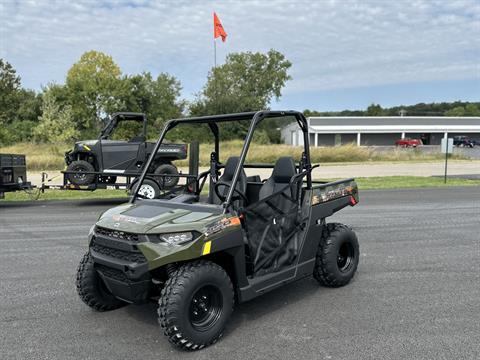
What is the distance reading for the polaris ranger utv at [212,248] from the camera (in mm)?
3514

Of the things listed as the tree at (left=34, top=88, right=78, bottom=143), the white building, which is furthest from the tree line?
the white building

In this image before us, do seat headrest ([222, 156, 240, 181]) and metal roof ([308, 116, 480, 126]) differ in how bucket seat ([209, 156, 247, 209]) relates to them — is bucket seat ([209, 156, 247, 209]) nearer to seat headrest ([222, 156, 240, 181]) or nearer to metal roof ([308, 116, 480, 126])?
seat headrest ([222, 156, 240, 181])

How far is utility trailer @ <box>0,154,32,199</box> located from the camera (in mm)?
11164

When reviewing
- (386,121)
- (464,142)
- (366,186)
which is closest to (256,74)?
(386,121)

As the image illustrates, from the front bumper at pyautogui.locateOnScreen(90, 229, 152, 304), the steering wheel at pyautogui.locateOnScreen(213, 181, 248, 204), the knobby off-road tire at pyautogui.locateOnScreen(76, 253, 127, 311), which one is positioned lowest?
the knobby off-road tire at pyautogui.locateOnScreen(76, 253, 127, 311)

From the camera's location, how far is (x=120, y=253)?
3693 millimetres

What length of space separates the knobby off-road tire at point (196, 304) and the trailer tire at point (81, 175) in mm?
8917

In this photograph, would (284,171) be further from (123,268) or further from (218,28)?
(218,28)

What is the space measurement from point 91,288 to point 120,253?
0.81 meters

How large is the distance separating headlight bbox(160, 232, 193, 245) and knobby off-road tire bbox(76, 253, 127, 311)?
1.06 m

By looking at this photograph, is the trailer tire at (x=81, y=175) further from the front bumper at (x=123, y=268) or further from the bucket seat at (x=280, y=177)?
the front bumper at (x=123, y=268)

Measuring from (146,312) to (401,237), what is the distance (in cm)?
515

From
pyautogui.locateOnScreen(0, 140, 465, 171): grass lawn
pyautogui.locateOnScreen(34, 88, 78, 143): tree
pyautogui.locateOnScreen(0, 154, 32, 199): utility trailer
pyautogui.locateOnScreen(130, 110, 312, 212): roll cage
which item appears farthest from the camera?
pyautogui.locateOnScreen(34, 88, 78, 143): tree

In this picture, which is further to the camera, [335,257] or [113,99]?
[113,99]
